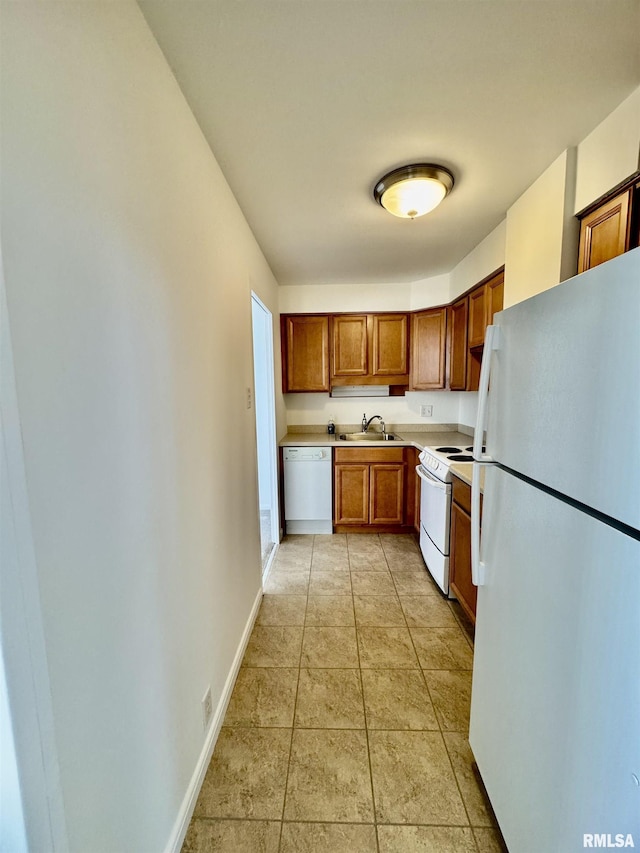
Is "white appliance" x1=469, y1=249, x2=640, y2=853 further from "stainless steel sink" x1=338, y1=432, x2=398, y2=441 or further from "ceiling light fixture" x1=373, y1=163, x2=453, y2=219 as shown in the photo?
"stainless steel sink" x1=338, y1=432, x2=398, y2=441

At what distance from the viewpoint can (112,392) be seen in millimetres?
769

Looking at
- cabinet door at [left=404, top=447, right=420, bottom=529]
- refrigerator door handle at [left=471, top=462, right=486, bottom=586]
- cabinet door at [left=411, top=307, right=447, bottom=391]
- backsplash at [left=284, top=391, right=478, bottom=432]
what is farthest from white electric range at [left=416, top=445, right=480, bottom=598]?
refrigerator door handle at [left=471, top=462, right=486, bottom=586]

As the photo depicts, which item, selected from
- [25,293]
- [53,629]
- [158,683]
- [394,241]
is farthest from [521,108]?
[158,683]

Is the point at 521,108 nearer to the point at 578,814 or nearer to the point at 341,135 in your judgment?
the point at 341,135

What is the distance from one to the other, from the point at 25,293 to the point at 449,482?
223 cm

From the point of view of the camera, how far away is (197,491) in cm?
126

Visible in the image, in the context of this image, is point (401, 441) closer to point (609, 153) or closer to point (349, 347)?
point (349, 347)

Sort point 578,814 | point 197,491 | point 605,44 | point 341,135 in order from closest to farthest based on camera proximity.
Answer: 1. point 578,814
2. point 605,44
3. point 197,491
4. point 341,135

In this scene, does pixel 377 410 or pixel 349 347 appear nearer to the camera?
pixel 349 347

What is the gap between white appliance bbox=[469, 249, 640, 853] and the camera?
0.62 meters
